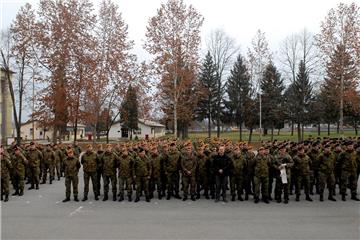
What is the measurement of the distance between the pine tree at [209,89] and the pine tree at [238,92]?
6.61 ft

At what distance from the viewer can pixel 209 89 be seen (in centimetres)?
5678

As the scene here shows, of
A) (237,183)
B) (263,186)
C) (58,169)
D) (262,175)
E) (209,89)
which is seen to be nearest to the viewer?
(262,175)

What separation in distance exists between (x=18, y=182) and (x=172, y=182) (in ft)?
19.1

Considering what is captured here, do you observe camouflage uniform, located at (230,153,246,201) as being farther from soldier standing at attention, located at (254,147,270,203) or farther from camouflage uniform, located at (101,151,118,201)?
camouflage uniform, located at (101,151,118,201)

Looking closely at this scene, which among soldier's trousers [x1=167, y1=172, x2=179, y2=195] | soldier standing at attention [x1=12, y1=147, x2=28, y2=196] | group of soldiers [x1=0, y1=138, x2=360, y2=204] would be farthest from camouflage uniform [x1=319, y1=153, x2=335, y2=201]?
soldier standing at attention [x1=12, y1=147, x2=28, y2=196]

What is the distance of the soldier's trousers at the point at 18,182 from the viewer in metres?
16.6

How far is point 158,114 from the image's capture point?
46.4 metres

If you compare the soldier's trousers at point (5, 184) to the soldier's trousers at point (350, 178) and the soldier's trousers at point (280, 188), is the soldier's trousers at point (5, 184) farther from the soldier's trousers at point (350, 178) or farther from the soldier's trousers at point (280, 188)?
the soldier's trousers at point (350, 178)

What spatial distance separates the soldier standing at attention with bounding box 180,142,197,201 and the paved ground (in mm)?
623

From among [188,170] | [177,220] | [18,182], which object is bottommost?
[177,220]

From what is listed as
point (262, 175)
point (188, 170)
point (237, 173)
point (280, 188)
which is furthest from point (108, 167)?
point (280, 188)

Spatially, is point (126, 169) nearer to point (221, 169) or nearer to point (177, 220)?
point (221, 169)

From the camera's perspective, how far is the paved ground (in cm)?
1016

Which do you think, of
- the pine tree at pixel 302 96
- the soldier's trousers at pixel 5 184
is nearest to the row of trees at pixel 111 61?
the pine tree at pixel 302 96
